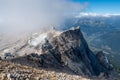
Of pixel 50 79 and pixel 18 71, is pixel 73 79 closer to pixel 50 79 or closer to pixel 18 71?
pixel 50 79

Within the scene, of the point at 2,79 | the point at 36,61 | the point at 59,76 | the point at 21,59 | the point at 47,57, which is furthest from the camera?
the point at 47,57

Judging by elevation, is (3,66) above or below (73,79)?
above

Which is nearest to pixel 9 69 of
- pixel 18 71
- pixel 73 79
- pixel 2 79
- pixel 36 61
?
pixel 18 71

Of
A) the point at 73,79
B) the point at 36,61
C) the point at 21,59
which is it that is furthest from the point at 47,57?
the point at 73,79

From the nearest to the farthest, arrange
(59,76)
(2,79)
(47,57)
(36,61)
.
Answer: (2,79) < (59,76) < (36,61) < (47,57)

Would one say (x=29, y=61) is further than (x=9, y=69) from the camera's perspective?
Yes

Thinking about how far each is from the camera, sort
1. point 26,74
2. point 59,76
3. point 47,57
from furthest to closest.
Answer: point 47,57
point 59,76
point 26,74

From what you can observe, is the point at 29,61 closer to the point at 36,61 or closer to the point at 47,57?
the point at 36,61

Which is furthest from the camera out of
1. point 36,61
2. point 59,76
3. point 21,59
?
point 36,61

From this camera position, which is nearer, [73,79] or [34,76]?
[34,76]
